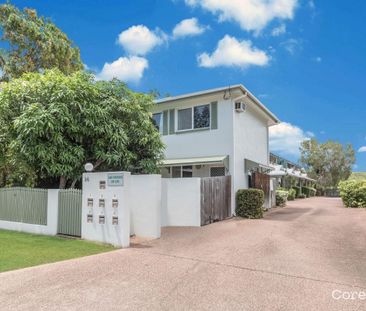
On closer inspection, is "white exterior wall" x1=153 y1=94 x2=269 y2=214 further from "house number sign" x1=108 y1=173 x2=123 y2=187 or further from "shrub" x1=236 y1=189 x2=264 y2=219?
"house number sign" x1=108 y1=173 x2=123 y2=187

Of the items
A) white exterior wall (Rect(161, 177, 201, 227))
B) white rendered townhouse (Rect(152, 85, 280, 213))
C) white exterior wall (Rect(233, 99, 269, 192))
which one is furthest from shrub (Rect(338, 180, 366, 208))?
white exterior wall (Rect(161, 177, 201, 227))

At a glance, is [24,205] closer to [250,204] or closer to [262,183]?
[250,204]

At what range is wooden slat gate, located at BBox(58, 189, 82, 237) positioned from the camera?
1066 cm

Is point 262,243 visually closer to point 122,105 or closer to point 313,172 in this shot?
point 122,105

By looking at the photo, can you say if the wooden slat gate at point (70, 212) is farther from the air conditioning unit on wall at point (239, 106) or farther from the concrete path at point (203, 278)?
the air conditioning unit on wall at point (239, 106)

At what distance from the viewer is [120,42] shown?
19.3 m

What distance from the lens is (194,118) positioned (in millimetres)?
17594

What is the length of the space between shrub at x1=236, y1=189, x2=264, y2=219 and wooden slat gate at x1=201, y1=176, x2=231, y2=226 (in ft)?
2.25

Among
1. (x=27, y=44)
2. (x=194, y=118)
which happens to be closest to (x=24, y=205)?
(x=194, y=118)

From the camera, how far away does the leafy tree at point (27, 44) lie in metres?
18.8

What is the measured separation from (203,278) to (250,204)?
10.0 metres

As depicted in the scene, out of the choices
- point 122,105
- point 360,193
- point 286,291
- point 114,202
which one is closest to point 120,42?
point 122,105

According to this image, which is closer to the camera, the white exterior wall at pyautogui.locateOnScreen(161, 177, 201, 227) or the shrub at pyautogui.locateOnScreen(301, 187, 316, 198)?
the white exterior wall at pyautogui.locateOnScreen(161, 177, 201, 227)

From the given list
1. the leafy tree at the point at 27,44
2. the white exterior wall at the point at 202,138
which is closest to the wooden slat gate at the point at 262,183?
the white exterior wall at the point at 202,138
